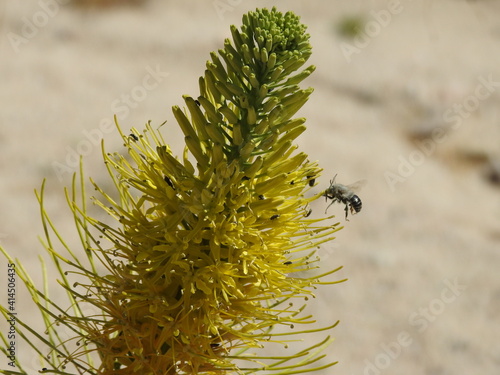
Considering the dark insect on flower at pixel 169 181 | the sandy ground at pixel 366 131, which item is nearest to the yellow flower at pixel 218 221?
the dark insect on flower at pixel 169 181

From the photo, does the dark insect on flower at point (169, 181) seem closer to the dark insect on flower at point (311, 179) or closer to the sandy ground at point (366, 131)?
the dark insect on flower at point (311, 179)

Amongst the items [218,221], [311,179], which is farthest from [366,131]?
[218,221]

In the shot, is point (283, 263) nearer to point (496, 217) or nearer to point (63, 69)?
point (496, 217)

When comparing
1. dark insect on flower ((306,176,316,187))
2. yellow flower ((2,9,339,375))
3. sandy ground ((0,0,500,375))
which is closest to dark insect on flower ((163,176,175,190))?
yellow flower ((2,9,339,375))

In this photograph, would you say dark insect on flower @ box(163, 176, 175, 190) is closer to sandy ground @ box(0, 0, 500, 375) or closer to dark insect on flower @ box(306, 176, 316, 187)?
dark insect on flower @ box(306, 176, 316, 187)

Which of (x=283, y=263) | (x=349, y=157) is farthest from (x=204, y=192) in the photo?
(x=349, y=157)

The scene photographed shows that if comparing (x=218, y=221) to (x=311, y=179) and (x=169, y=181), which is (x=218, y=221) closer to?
(x=169, y=181)
